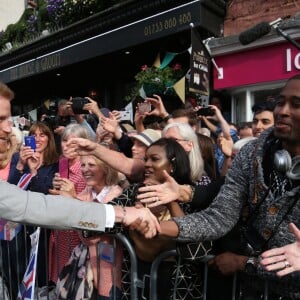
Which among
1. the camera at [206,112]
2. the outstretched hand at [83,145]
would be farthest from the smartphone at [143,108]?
the outstretched hand at [83,145]

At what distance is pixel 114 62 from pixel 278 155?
8344mm

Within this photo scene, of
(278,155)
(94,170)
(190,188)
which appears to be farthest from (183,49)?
(278,155)

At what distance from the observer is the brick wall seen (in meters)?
6.68

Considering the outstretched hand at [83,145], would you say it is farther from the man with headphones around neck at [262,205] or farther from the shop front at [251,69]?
the shop front at [251,69]

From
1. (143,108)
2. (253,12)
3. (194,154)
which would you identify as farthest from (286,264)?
(253,12)

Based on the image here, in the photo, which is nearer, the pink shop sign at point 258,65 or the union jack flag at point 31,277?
the union jack flag at point 31,277

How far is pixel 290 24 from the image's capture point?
6340 mm

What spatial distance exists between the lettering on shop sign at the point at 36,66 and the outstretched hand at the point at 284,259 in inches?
348

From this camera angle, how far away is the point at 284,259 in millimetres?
1789

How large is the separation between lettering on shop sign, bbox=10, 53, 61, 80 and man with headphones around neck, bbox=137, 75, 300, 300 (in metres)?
8.34

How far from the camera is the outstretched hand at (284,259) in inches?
69.9

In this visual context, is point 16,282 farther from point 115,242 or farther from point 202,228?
point 202,228

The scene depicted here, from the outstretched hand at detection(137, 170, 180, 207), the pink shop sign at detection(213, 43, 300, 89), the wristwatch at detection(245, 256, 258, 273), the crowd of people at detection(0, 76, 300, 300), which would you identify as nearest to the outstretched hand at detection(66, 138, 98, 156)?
the crowd of people at detection(0, 76, 300, 300)

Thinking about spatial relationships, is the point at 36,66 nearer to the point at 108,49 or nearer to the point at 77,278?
the point at 108,49
